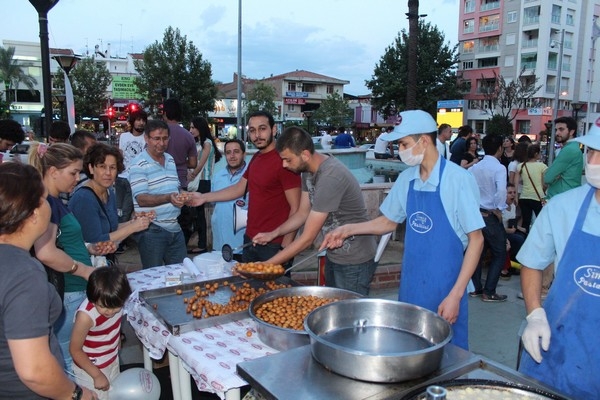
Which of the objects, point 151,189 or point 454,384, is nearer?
point 454,384

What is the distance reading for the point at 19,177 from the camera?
1.67 metres

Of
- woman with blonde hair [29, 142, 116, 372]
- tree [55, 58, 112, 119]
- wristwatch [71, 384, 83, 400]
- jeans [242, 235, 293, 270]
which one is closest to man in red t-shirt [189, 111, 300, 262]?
jeans [242, 235, 293, 270]

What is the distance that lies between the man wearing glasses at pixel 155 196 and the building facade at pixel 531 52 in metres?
43.8

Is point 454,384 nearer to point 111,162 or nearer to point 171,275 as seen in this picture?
point 171,275

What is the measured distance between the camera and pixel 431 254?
8.38 feet

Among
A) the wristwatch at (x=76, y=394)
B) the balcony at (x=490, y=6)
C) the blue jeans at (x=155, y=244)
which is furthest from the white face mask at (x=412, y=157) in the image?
the balcony at (x=490, y=6)

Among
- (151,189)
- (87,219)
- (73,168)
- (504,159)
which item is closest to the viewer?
(73,168)

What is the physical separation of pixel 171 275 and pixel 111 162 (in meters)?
0.92

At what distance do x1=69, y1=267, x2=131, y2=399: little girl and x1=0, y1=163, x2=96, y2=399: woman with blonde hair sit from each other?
0.76 m

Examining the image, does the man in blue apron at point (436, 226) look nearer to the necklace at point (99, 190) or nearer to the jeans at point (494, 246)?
the necklace at point (99, 190)

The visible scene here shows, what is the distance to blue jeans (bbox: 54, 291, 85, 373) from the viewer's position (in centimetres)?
277

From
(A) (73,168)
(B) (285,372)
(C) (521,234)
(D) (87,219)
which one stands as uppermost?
(A) (73,168)

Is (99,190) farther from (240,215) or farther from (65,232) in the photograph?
(240,215)

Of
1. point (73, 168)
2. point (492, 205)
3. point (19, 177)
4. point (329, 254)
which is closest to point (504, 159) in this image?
point (492, 205)
